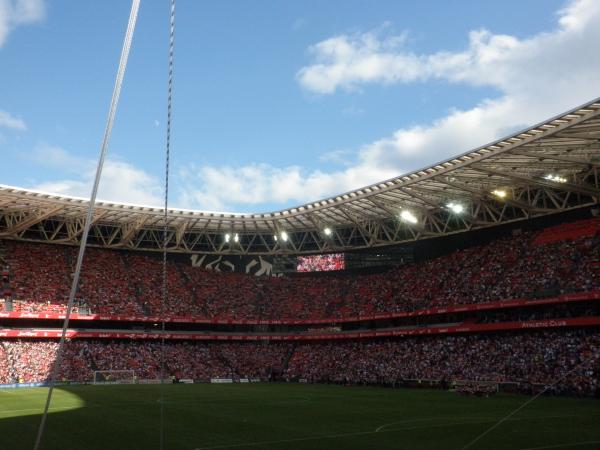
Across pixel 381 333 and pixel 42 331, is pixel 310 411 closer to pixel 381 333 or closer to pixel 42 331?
pixel 381 333

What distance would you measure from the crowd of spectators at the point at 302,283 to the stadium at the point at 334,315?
243mm

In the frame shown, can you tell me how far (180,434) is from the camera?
21.7 meters

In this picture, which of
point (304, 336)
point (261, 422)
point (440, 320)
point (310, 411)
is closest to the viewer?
point (261, 422)

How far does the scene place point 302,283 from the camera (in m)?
71.7

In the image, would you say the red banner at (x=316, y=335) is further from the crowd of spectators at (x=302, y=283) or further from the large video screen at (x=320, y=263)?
the large video screen at (x=320, y=263)

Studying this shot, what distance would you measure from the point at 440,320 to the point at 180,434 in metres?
38.0

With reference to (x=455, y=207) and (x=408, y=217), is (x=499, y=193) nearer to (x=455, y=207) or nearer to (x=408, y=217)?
(x=455, y=207)

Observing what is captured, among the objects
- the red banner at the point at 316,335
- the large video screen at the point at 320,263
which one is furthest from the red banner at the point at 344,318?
the large video screen at the point at 320,263

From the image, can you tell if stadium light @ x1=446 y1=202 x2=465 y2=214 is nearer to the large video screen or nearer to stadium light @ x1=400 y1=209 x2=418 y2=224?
stadium light @ x1=400 y1=209 x2=418 y2=224

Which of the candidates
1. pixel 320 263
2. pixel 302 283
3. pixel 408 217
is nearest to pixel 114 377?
pixel 302 283

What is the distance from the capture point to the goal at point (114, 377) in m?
53.0

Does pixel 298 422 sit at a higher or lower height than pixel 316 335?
lower

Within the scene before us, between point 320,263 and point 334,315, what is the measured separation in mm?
9066

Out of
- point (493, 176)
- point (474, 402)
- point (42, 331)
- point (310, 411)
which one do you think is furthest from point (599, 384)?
point (42, 331)
